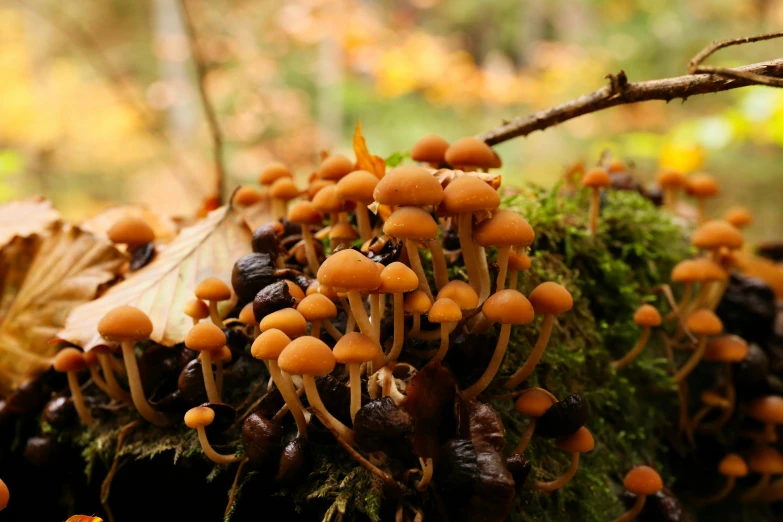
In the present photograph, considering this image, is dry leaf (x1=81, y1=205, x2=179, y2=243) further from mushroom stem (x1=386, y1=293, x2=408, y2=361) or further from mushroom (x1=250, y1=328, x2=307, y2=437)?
mushroom stem (x1=386, y1=293, x2=408, y2=361)

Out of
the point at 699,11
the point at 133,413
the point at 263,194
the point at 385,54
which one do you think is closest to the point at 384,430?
the point at 133,413

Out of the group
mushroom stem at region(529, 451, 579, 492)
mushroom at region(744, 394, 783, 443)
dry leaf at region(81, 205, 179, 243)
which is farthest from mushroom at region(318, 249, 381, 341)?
mushroom at region(744, 394, 783, 443)

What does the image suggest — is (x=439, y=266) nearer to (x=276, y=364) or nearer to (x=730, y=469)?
(x=276, y=364)

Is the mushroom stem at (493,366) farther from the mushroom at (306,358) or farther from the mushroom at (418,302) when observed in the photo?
the mushroom at (306,358)

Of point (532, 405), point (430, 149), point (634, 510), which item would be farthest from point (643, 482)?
point (430, 149)

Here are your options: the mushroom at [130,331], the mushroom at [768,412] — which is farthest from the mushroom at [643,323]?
the mushroom at [130,331]

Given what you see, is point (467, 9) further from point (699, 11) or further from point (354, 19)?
point (699, 11)
